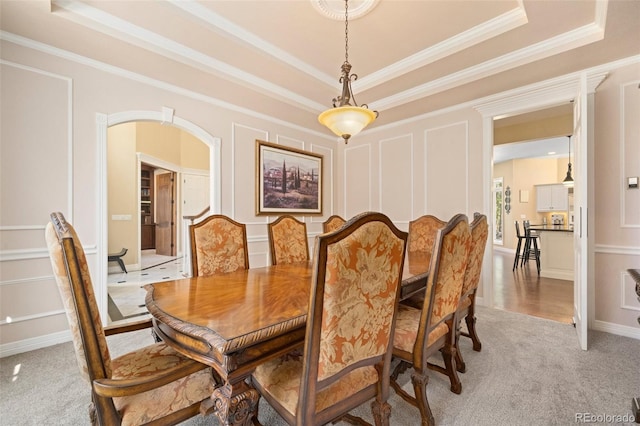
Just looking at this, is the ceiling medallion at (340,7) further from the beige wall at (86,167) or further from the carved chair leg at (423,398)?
the carved chair leg at (423,398)

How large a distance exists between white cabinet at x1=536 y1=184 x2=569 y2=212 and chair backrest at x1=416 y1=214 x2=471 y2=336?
28.1ft

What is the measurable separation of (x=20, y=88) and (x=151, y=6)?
137 centimetres

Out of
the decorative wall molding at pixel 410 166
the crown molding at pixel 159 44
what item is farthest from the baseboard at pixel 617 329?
the crown molding at pixel 159 44

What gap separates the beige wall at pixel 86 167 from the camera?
2.26m

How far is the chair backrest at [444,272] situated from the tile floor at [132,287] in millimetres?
3091

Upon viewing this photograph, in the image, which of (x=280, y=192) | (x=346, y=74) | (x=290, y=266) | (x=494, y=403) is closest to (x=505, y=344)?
(x=494, y=403)

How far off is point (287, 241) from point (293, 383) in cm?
170

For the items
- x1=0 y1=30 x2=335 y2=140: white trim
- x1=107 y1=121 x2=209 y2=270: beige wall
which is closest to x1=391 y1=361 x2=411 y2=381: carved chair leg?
x1=0 y1=30 x2=335 y2=140: white trim

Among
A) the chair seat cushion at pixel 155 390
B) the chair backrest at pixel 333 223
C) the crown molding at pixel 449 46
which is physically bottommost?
the chair seat cushion at pixel 155 390

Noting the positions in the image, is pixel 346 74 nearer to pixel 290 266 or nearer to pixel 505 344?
pixel 290 266

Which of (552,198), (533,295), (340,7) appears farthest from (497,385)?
(552,198)

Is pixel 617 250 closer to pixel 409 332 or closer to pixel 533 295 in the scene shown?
pixel 533 295

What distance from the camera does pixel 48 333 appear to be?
2.39m

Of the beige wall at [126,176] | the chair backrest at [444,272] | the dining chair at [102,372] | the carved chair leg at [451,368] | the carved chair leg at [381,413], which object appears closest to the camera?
the dining chair at [102,372]
